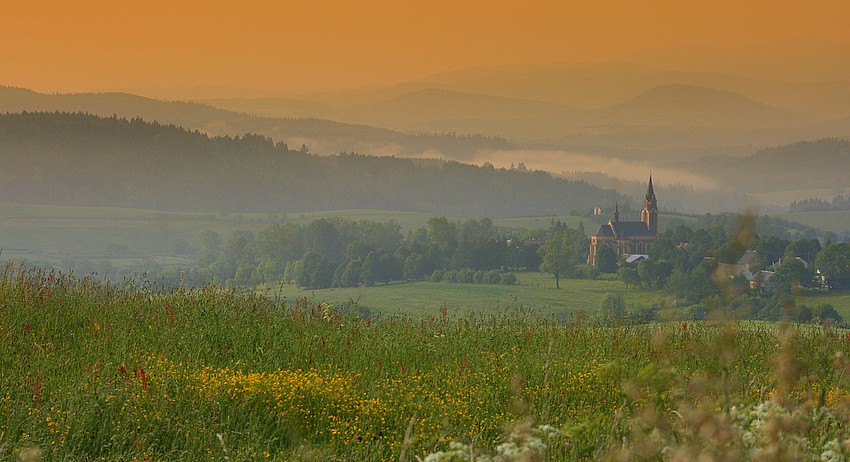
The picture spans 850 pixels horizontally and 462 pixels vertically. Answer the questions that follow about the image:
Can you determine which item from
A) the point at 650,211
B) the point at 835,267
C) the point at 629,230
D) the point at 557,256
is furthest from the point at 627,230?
the point at 835,267

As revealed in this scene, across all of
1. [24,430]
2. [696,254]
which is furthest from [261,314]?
[696,254]

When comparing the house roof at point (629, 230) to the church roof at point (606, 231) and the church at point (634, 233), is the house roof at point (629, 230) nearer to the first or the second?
the church at point (634, 233)

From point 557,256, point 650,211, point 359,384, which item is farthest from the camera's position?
point 650,211

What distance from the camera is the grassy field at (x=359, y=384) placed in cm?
557

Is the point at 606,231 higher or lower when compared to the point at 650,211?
lower

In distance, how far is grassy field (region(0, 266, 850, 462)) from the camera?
557 centimetres

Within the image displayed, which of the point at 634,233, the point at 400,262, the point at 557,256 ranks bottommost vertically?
the point at 400,262

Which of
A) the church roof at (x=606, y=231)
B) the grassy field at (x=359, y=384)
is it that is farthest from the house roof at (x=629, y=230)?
the grassy field at (x=359, y=384)

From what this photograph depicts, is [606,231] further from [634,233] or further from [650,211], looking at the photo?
[650,211]

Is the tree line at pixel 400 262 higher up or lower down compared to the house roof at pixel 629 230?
lower down

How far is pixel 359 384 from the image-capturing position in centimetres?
975

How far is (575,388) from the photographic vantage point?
9.85 m

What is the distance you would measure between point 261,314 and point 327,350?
258 cm

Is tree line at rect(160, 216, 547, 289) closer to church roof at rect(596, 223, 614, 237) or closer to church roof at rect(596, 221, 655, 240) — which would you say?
church roof at rect(596, 223, 614, 237)
